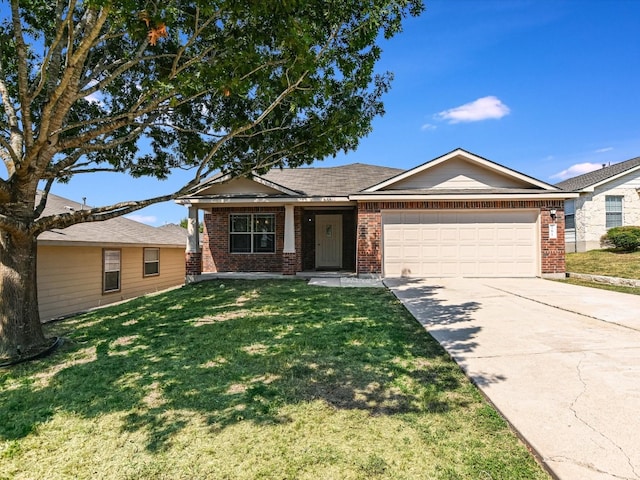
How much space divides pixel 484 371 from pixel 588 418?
1.10m

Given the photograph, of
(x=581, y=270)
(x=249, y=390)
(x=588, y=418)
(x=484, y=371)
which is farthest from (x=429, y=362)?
(x=581, y=270)

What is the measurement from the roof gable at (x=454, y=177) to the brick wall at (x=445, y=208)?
2.58 ft

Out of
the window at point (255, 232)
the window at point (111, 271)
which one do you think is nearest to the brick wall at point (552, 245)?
the window at point (255, 232)

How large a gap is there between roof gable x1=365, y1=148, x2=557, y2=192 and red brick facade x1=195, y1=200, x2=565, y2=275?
33.1 inches

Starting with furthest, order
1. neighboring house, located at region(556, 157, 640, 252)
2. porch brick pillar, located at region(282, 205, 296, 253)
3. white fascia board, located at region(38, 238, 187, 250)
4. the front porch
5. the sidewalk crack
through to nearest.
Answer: neighboring house, located at region(556, 157, 640, 252)
the front porch
porch brick pillar, located at region(282, 205, 296, 253)
white fascia board, located at region(38, 238, 187, 250)
the sidewalk crack

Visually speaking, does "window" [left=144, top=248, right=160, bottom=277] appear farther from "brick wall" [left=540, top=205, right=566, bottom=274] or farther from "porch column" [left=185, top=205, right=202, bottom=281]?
"brick wall" [left=540, top=205, right=566, bottom=274]

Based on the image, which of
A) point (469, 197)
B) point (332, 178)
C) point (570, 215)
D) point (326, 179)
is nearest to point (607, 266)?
point (469, 197)

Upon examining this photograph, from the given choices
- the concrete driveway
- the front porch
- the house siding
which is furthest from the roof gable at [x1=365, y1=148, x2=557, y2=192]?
the house siding

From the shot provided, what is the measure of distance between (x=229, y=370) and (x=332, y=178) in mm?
12663

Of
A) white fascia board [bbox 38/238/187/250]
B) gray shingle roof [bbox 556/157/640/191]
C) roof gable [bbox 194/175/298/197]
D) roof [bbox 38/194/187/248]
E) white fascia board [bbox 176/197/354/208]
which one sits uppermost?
gray shingle roof [bbox 556/157/640/191]

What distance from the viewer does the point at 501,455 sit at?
2.57 meters

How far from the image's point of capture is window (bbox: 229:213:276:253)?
14180 mm

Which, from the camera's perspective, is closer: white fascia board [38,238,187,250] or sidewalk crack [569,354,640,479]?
sidewalk crack [569,354,640,479]

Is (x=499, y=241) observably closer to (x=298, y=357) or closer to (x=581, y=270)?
(x=581, y=270)
